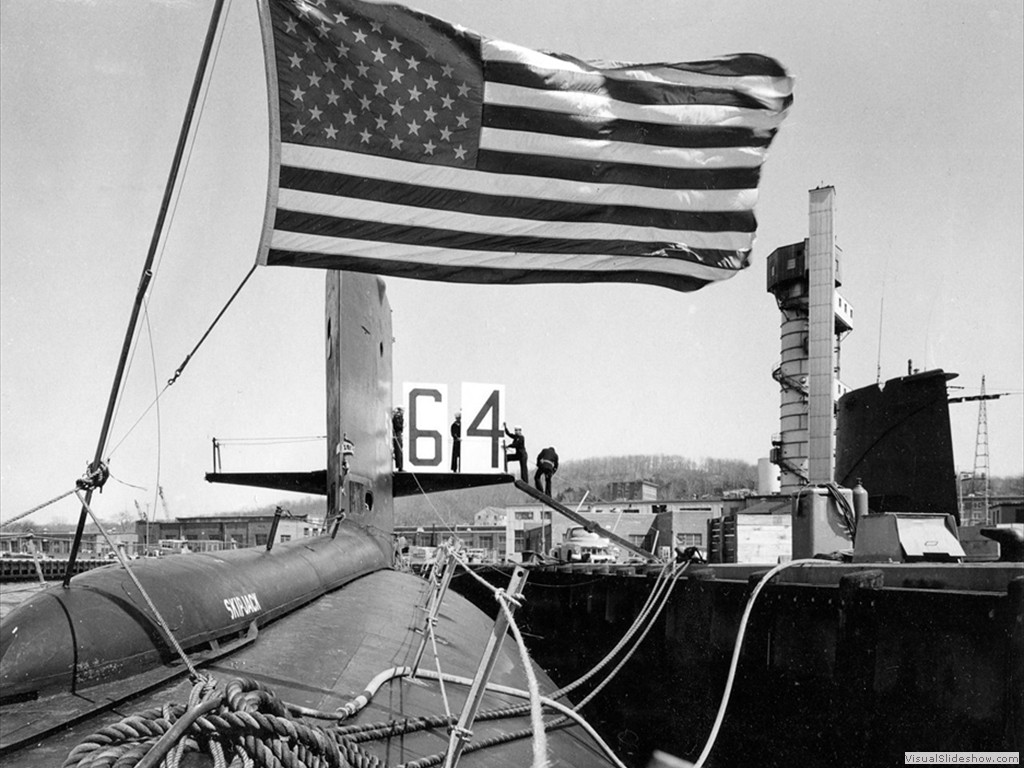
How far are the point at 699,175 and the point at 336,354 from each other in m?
5.56

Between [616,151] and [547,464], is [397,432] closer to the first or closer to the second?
[547,464]

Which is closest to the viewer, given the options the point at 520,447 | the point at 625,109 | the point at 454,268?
the point at 454,268

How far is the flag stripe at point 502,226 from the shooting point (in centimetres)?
510

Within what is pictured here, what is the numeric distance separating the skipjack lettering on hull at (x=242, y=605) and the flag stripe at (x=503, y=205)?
271 cm

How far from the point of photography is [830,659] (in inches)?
278

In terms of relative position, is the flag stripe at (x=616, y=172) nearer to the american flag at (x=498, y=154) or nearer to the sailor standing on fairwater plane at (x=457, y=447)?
the american flag at (x=498, y=154)

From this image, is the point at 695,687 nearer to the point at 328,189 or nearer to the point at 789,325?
the point at 328,189

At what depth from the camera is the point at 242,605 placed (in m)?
5.75

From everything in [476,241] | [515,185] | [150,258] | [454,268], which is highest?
[515,185]

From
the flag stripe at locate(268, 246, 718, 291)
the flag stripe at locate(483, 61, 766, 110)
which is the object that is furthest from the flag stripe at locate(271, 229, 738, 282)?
the flag stripe at locate(483, 61, 766, 110)

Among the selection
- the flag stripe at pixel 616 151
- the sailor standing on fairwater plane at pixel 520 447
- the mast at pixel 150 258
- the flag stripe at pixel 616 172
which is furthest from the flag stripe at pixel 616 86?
the sailor standing on fairwater plane at pixel 520 447

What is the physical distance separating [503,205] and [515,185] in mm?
160

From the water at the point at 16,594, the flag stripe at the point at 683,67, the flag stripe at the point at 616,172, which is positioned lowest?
the water at the point at 16,594

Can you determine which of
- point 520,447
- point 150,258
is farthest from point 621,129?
point 520,447
